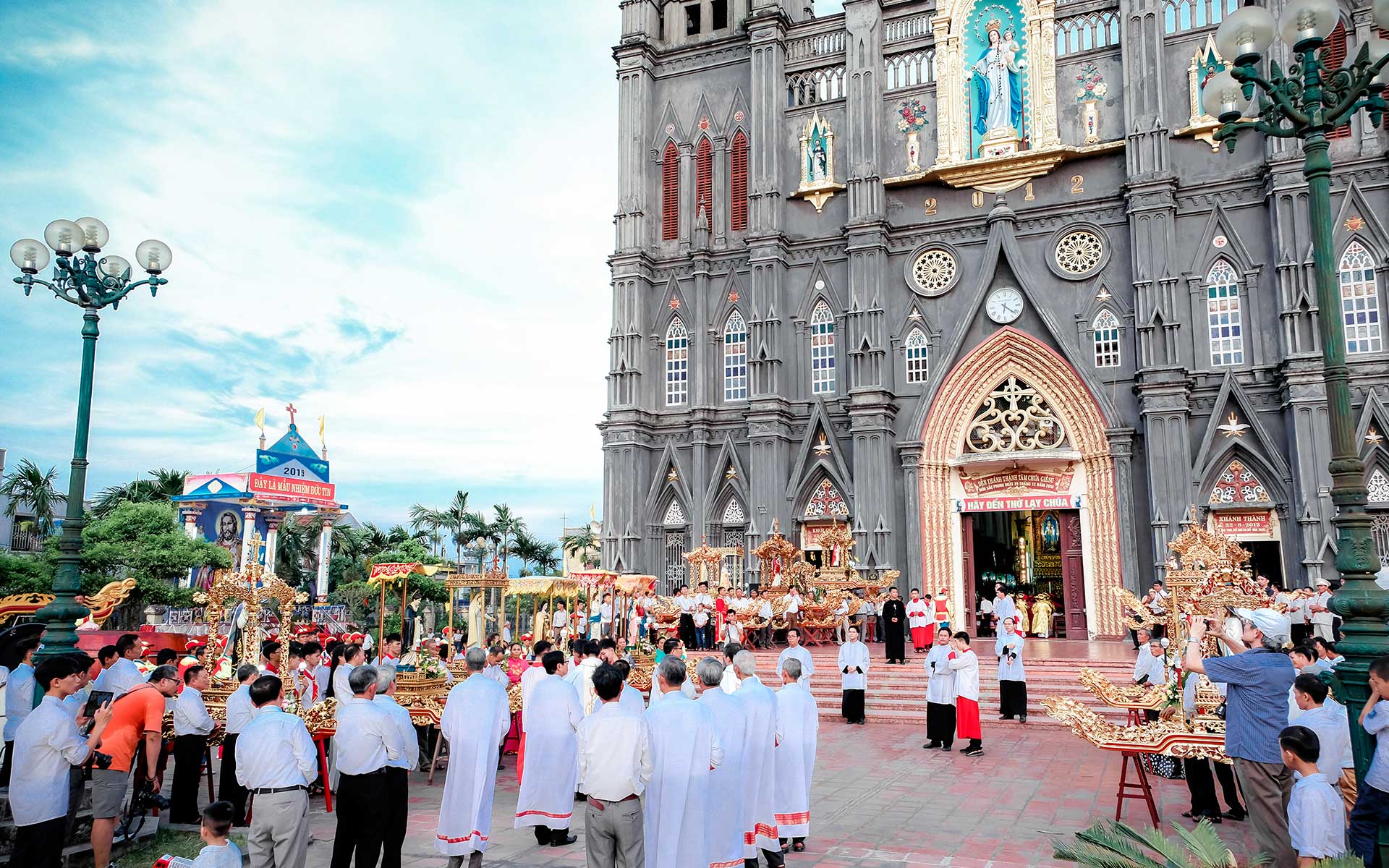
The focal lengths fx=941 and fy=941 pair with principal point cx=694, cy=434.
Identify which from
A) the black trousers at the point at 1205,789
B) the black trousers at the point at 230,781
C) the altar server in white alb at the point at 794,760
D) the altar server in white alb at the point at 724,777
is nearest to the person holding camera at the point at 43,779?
the black trousers at the point at 230,781

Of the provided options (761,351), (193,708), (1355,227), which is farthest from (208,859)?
(1355,227)

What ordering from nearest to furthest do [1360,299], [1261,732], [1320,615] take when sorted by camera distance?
[1261,732] → [1320,615] → [1360,299]

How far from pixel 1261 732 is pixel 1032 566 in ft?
77.8

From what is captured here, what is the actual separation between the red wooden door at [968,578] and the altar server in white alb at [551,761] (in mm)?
19952

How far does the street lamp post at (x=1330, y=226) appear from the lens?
22.8 ft

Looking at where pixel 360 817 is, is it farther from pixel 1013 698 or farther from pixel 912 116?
pixel 912 116

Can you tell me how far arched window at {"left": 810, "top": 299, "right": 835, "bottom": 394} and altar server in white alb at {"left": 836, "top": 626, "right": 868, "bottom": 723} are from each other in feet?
46.0

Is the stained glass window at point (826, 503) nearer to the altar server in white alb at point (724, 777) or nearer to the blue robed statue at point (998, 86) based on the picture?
the blue robed statue at point (998, 86)

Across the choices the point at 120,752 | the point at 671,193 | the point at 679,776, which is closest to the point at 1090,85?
the point at 671,193

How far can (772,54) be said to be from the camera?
3014 centimetres

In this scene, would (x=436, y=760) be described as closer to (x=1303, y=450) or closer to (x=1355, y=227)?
(x=1303, y=450)

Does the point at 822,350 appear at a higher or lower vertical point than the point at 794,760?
higher

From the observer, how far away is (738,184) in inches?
1204

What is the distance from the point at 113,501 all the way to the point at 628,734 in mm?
39930
